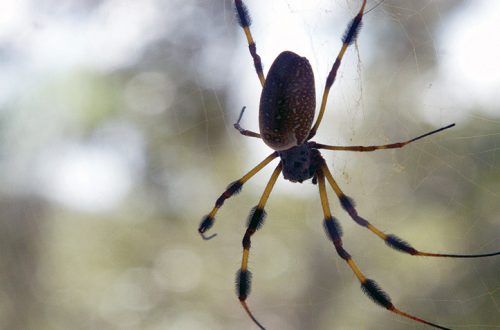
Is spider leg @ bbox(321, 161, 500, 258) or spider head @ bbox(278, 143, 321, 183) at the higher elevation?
spider head @ bbox(278, 143, 321, 183)

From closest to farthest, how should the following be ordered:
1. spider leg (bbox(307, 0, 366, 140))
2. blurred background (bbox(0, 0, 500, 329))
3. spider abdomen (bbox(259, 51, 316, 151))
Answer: spider abdomen (bbox(259, 51, 316, 151))
spider leg (bbox(307, 0, 366, 140))
blurred background (bbox(0, 0, 500, 329))

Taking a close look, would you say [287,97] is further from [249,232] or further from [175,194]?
[175,194]

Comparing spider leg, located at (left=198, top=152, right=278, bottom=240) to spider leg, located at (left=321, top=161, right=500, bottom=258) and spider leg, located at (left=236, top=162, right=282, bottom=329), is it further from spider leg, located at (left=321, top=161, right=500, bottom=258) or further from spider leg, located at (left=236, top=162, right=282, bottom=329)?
spider leg, located at (left=321, top=161, right=500, bottom=258)

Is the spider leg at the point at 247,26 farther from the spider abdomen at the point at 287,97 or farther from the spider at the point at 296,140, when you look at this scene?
the spider abdomen at the point at 287,97

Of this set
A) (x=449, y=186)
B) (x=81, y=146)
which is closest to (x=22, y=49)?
(x=81, y=146)

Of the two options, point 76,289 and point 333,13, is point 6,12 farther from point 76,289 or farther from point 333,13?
point 76,289

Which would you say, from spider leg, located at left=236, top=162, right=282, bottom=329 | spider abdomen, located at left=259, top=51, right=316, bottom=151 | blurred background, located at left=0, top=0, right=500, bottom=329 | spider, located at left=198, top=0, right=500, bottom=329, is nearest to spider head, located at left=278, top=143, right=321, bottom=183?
spider, located at left=198, top=0, right=500, bottom=329
